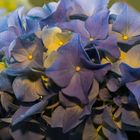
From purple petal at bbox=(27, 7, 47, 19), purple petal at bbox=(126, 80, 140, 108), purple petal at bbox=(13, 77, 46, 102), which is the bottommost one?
purple petal at bbox=(126, 80, 140, 108)

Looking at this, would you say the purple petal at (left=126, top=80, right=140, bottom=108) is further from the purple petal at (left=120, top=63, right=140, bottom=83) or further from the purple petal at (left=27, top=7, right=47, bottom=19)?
the purple petal at (left=27, top=7, right=47, bottom=19)

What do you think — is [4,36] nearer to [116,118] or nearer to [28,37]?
[28,37]

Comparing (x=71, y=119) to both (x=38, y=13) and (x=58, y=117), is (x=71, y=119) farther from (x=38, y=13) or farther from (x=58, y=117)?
(x=38, y=13)

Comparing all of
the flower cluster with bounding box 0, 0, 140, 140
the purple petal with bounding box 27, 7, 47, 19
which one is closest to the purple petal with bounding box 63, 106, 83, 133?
the flower cluster with bounding box 0, 0, 140, 140

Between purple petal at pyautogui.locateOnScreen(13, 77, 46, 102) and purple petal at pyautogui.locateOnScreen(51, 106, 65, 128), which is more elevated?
purple petal at pyautogui.locateOnScreen(13, 77, 46, 102)

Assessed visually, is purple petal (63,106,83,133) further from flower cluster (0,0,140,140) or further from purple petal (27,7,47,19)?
purple petal (27,7,47,19)

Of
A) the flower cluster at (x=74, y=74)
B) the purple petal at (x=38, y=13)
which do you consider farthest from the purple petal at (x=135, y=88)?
the purple petal at (x=38, y=13)

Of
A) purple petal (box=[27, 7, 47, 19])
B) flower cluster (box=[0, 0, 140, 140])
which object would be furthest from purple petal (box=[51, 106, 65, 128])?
purple petal (box=[27, 7, 47, 19])

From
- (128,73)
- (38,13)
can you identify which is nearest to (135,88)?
(128,73)
